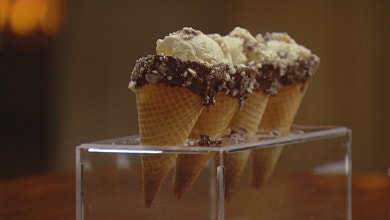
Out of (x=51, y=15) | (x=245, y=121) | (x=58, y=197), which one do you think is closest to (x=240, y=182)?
(x=245, y=121)

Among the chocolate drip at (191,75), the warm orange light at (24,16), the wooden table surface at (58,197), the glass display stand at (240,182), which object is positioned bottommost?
the wooden table surface at (58,197)

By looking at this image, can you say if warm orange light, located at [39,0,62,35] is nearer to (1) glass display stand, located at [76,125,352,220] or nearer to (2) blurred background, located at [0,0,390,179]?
(2) blurred background, located at [0,0,390,179]

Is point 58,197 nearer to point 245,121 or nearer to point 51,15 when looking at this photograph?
point 245,121

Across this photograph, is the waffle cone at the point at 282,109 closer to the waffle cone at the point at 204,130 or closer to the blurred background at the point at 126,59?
the waffle cone at the point at 204,130

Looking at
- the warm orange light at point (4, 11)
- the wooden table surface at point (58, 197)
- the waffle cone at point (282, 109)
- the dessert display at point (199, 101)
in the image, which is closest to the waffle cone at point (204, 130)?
the dessert display at point (199, 101)

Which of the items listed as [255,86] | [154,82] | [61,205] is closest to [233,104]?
[255,86]
